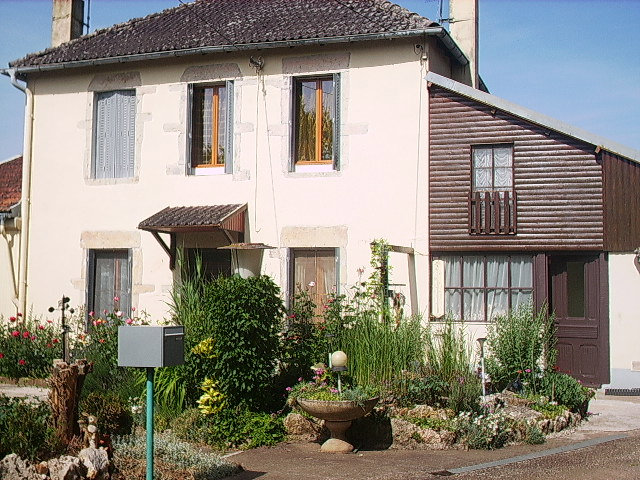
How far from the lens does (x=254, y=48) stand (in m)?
13.3

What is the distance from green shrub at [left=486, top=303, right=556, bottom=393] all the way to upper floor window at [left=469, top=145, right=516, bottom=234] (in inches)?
57.2

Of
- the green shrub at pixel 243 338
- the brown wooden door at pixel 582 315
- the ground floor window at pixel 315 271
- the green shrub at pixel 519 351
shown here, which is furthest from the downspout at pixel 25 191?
the brown wooden door at pixel 582 315

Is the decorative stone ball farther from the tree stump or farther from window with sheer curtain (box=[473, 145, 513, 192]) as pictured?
window with sheer curtain (box=[473, 145, 513, 192])

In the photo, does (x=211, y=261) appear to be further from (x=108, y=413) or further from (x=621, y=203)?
(x=621, y=203)

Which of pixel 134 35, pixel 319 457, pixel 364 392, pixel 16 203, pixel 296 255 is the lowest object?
pixel 319 457

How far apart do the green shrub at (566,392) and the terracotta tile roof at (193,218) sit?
213 inches

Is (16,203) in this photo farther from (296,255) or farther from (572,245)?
(572,245)

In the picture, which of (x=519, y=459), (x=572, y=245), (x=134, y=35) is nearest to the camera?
(x=519, y=459)

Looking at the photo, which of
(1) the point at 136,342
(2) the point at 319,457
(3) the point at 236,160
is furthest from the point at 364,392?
(3) the point at 236,160

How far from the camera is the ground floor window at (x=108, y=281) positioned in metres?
14.3

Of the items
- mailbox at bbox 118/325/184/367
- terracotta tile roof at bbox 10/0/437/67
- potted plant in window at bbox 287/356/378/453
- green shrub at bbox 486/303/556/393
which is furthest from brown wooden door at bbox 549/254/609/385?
mailbox at bbox 118/325/184/367

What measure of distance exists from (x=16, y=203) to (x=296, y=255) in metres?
5.75

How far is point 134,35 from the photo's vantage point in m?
14.8

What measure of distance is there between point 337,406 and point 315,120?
620 centimetres
